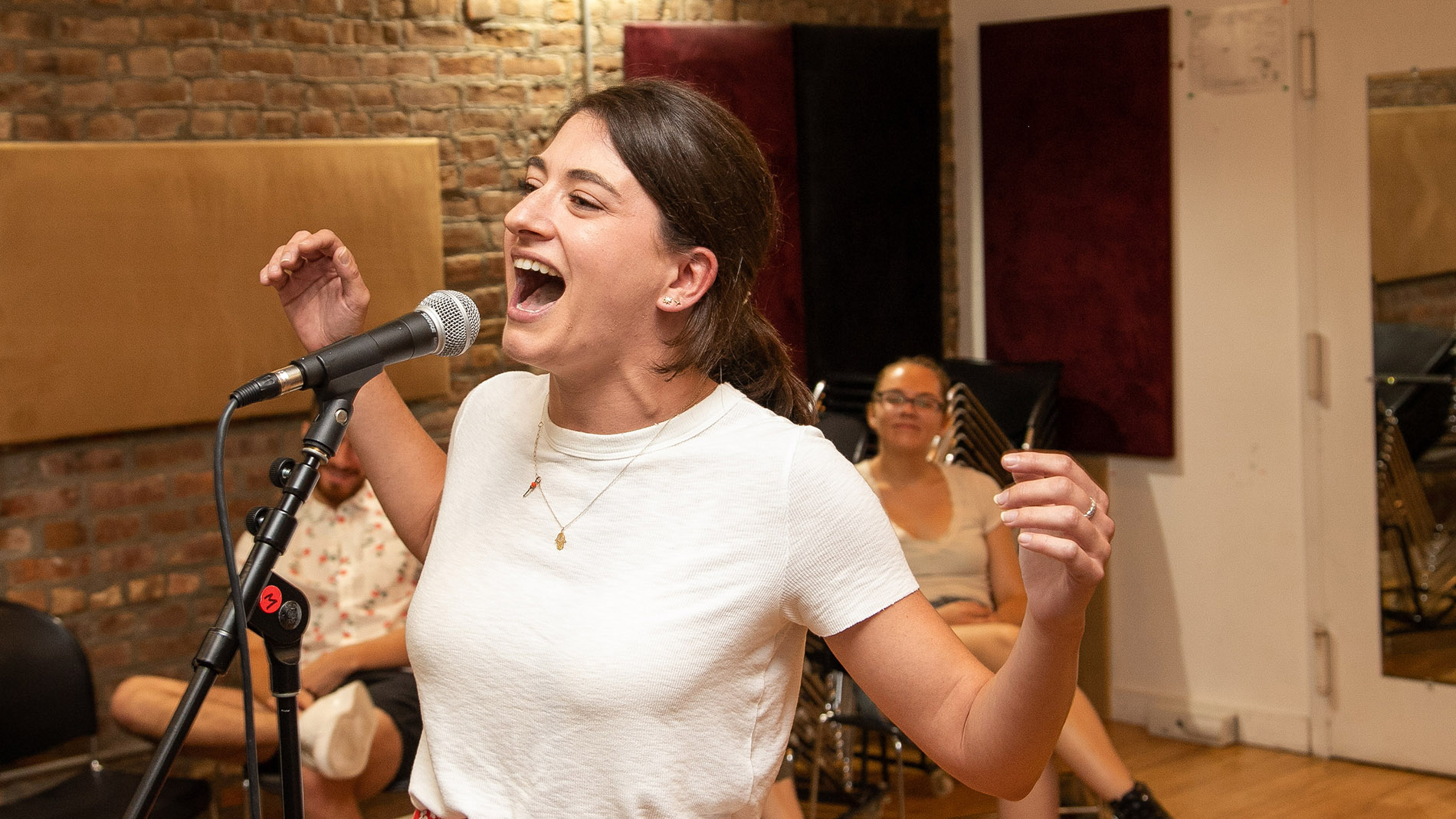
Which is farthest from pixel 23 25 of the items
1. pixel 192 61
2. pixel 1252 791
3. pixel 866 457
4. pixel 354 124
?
pixel 1252 791

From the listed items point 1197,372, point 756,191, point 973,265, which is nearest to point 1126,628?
point 1197,372

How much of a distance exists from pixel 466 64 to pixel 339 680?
1.91 metres

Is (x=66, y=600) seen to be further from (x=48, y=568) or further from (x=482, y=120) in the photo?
(x=482, y=120)

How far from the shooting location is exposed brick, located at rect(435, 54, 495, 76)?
404 cm

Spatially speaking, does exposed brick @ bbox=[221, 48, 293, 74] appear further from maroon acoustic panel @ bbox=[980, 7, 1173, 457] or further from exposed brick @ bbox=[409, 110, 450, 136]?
maroon acoustic panel @ bbox=[980, 7, 1173, 457]

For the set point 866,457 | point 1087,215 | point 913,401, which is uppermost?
point 1087,215

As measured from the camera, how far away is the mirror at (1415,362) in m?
4.18

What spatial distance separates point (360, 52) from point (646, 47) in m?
0.98

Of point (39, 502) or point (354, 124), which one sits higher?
point (354, 124)

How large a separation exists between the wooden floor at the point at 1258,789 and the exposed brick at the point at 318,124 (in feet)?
8.39

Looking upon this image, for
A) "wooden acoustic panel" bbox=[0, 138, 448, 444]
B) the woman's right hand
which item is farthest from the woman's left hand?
"wooden acoustic panel" bbox=[0, 138, 448, 444]

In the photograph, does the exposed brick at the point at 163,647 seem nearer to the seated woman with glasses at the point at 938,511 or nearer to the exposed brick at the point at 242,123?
the exposed brick at the point at 242,123

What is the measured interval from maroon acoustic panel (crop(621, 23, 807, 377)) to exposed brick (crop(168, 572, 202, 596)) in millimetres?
1975

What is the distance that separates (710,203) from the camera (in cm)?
147
